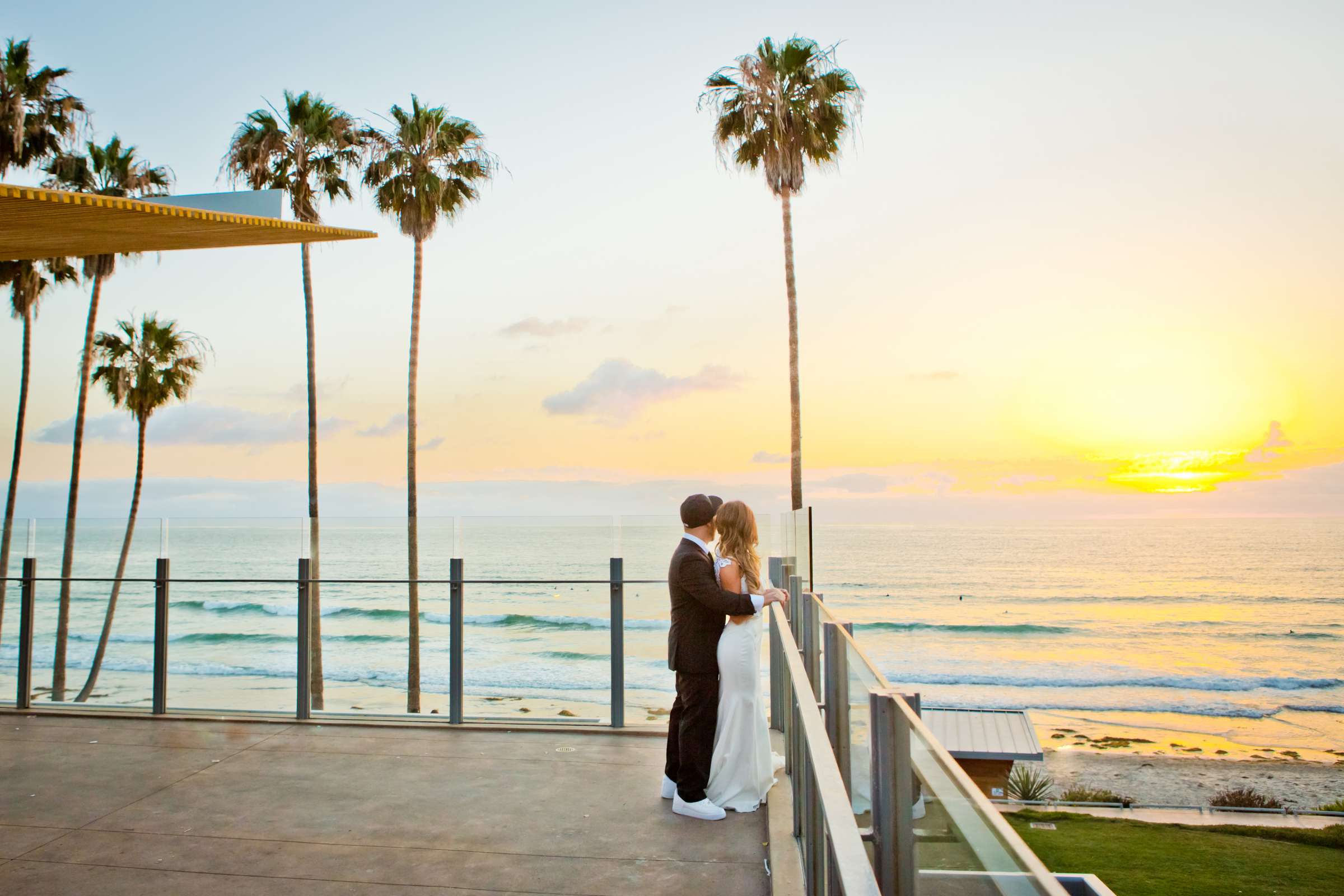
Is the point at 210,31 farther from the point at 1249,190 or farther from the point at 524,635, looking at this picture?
the point at 1249,190

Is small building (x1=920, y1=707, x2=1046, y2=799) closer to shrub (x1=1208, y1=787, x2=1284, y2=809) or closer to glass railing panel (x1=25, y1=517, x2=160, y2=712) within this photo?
shrub (x1=1208, y1=787, x2=1284, y2=809)

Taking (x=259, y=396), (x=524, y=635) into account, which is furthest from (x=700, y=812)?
(x=259, y=396)

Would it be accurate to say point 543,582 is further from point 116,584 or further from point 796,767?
point 116,584

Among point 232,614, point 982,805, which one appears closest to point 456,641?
point 982,805

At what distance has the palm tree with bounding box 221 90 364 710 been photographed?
2009 cm

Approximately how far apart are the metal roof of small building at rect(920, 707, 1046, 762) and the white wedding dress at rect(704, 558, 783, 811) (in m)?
10.2

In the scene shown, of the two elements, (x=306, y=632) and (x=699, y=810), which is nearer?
(x=699, y=810)

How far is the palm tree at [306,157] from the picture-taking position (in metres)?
20.1

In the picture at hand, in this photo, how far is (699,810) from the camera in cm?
500

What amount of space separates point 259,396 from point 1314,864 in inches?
2324

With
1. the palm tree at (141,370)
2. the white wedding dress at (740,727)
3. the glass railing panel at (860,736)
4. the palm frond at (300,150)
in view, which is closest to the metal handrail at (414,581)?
the white wedding dress at (740,727)

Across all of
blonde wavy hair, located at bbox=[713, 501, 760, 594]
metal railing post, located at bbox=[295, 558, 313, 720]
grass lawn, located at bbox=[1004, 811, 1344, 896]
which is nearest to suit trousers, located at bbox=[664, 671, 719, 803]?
blonde wavy hair, located at bbox=[713, 501, 760, 594]

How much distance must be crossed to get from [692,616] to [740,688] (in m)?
0.43

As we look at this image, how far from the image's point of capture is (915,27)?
21.7 m
